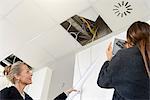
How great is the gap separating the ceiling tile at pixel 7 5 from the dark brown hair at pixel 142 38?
1.51 m

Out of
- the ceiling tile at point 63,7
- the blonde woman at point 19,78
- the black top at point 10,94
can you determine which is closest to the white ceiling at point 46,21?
the ceiling tile at point 63,7

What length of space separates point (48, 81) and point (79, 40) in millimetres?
868

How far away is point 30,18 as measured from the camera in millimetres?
3070

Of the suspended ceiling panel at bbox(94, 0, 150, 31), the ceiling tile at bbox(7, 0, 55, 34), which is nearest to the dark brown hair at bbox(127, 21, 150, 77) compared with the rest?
the suspended ceiling panel at bbox(94, 0, 150, 31)

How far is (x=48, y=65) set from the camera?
154 inches

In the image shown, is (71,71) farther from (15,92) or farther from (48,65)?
(15,92)

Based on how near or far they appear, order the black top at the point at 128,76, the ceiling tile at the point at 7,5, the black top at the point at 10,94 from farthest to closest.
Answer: the ceiling tile at the point at 7,5
the black top at the point at 10,94
the black top at the point at 128,76

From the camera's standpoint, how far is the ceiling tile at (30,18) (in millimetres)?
2947

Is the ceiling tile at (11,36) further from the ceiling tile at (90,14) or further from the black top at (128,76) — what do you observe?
the black top at (128,76)

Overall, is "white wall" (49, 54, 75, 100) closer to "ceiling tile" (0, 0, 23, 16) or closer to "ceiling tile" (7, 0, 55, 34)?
"ceiling tile" (7, 0, 55, 34)

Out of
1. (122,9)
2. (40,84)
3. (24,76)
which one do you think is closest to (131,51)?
(122,9)

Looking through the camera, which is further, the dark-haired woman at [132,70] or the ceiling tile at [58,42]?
the ceiling tile at [58,42]

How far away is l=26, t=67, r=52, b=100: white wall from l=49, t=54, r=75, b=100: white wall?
0.07m

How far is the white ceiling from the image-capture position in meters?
2.87
